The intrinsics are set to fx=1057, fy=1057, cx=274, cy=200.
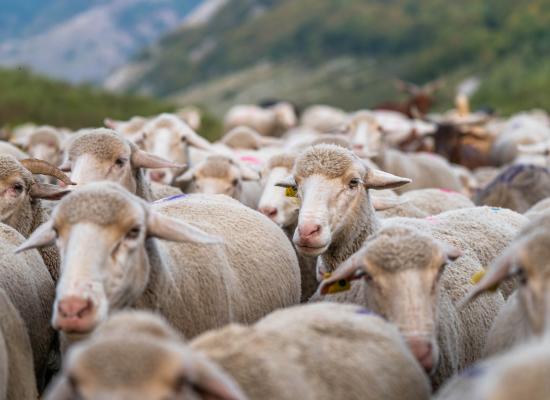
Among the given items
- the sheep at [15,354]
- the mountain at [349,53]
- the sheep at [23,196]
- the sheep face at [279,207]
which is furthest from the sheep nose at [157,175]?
the mountain at [349,53]

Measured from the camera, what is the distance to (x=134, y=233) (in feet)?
14.7

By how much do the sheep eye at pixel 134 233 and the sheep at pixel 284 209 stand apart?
290 cm

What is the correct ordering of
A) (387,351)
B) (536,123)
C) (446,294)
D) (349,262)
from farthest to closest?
(536,123), (446,294), (349,262), (387,351)

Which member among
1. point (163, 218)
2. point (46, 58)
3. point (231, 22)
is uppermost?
point (163, 218)

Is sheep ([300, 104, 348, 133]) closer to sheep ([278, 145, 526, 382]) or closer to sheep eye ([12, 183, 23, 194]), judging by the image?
sheep ([278, 145, 526, 382])

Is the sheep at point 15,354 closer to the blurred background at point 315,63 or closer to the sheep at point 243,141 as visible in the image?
the sheep at point 243,141

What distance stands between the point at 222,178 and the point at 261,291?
9.26ft

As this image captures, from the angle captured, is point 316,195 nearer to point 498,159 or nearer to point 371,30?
point 498,159

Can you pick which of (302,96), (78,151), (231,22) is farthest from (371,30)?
(78,151)

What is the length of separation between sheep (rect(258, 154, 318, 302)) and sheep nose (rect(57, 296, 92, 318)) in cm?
335

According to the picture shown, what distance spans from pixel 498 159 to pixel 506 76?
98.4ft

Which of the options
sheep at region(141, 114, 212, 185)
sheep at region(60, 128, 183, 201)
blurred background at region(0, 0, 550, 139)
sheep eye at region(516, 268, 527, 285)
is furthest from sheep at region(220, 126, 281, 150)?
blurred background at region(0, 0, 550, 139)

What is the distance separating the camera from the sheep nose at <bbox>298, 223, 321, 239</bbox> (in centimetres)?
581

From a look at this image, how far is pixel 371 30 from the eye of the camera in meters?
82.4
